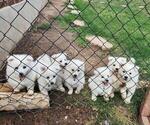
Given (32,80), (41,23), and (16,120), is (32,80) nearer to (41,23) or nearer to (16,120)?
(16,120)

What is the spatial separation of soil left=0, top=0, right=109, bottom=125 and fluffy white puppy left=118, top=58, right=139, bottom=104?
354mm

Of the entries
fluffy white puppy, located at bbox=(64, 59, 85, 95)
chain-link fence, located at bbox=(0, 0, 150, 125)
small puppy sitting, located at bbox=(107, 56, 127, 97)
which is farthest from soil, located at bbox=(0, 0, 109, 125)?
small puppy sitting, located at bbox=(107, 56, 127, 97)

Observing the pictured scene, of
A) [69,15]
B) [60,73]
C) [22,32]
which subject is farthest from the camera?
[69,15]

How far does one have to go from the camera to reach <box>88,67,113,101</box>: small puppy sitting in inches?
153

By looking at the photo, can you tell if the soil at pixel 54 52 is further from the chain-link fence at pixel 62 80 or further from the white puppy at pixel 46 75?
the white puppy at pixel 46 75

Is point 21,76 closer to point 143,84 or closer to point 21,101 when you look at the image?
point 21,101

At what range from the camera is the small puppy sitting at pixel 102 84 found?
3.89 meters

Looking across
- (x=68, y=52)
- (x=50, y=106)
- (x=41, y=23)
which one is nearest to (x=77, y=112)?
(x=50, y=106)

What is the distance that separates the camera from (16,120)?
11.5 feet

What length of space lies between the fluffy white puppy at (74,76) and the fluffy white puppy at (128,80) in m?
0.40

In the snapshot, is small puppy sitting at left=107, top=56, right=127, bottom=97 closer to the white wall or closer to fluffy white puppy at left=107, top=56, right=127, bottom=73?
fluffy white puppy at left=107, top=56, right=127, bottom=73

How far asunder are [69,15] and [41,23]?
2.03 ft

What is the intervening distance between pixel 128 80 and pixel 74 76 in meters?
0.55

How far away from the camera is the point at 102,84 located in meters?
3.92
